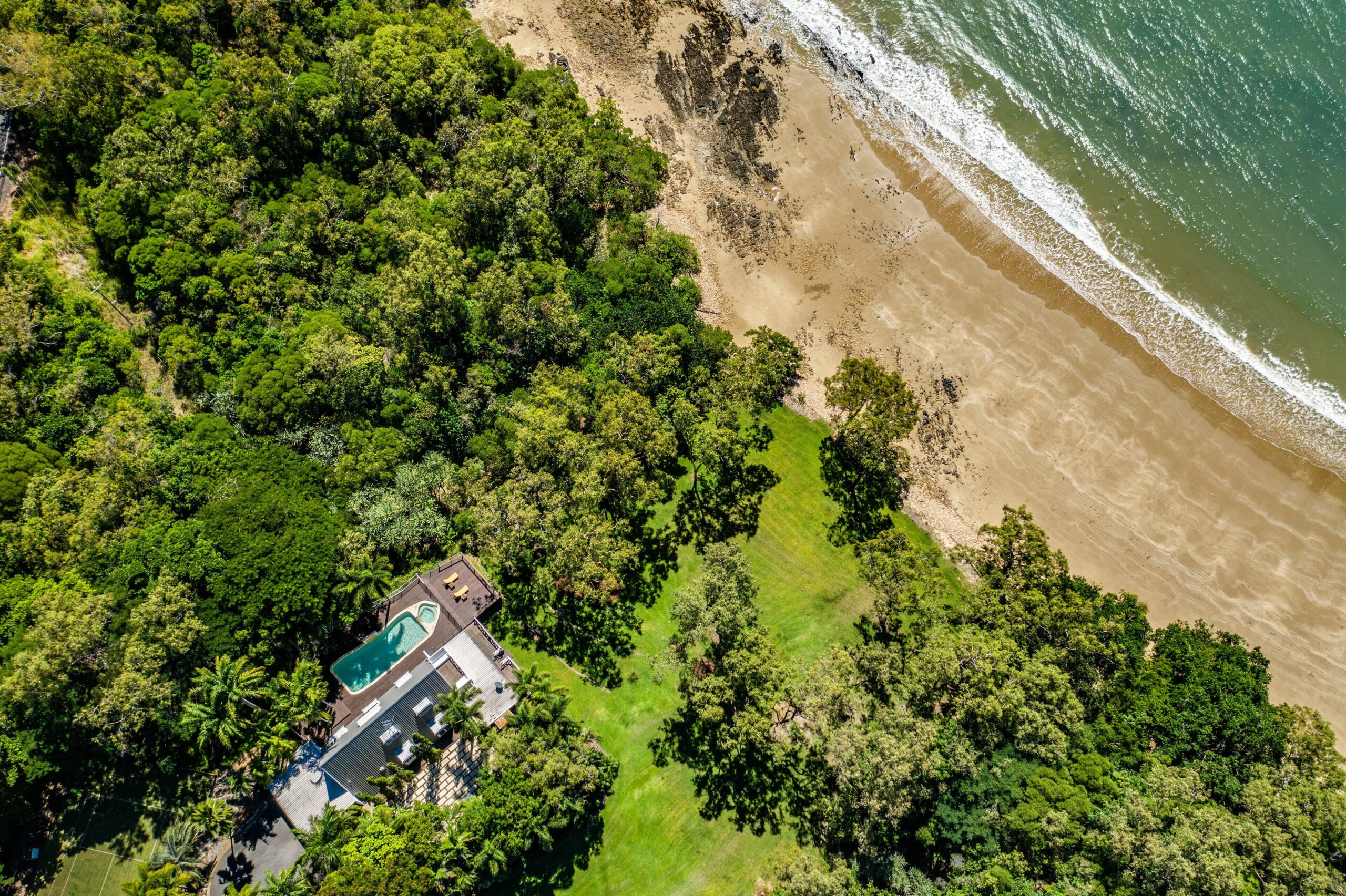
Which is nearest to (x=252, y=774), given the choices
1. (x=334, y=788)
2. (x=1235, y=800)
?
(x=334, y=788)

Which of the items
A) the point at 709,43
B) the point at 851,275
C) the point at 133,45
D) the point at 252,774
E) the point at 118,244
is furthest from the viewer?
the point at 709,43

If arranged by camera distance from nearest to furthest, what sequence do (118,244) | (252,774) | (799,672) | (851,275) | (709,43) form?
(252,774) → (799,672) → (118,244) → (851,275) → (709,43)

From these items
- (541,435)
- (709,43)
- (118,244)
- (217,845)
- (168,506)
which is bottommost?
(217,845)

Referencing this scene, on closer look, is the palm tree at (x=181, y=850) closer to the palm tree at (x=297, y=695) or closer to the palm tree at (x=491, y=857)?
the palm tree at (x=297, y=695)

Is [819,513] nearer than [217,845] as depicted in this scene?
No

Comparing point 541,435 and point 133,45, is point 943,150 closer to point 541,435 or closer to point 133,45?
point 541,435

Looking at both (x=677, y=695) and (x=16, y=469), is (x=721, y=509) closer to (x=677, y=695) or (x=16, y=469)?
(x=677, y=695)

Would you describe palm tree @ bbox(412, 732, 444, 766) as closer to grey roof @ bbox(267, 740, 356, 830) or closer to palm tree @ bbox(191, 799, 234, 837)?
grey roof @ bbox(267, 740, 356, 830)
